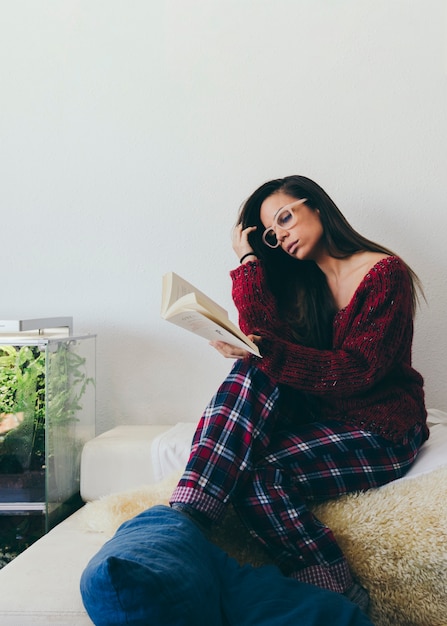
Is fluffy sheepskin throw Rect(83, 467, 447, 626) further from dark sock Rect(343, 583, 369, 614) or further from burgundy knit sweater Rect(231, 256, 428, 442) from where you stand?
burgundy knit sweater Rect(231, 256, 428, 442)

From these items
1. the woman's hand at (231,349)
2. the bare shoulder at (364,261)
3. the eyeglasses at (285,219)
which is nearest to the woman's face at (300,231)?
the eyeglasses at (285,219)

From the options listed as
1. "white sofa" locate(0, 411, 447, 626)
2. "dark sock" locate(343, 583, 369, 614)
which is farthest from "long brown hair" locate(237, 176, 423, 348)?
"dark sock" locate(343, 583, 369, 614)

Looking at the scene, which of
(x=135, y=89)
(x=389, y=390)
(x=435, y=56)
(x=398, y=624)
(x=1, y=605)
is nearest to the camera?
(x=1, y=605)

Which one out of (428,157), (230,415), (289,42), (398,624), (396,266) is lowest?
(398,624)

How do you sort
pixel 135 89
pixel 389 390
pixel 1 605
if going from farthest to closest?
pixel 135 89 → pixel 389 390 → pixel 1 605

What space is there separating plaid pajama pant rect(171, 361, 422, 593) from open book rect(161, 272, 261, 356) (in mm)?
171

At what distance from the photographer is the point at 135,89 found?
2.01 m

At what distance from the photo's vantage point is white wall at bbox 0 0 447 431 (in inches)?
75.0

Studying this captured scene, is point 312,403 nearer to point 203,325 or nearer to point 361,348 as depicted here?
point 361,348

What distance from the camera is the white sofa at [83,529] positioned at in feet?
3.50

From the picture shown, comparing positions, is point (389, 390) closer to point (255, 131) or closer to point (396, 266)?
point (396, 266)

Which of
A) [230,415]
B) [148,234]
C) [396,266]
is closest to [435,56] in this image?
[396,266]

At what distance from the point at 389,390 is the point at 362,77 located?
3.18 ft

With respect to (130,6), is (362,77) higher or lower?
lower
